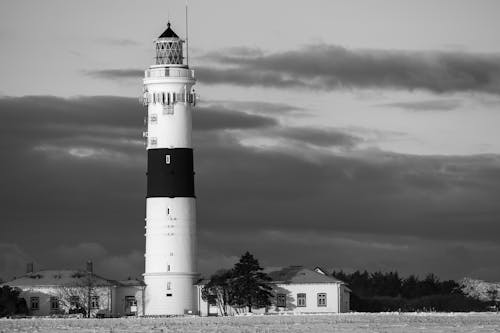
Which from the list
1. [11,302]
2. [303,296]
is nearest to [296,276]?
[303,296]

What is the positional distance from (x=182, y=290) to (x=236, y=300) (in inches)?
173

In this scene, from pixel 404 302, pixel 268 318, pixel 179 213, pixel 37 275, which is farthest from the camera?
pixel 404 302

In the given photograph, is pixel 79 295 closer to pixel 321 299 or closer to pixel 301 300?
pixel 301 300

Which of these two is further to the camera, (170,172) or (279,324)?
(170,172)

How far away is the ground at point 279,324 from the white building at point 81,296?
7498 mm

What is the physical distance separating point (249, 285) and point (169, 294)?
6.26 meters

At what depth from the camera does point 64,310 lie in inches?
5241

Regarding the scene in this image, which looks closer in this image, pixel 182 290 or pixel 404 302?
pixel 182 290

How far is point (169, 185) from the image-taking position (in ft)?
417

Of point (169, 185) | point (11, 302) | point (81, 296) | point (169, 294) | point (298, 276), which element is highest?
point (169, 185)

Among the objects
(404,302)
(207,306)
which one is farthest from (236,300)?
(404,302)

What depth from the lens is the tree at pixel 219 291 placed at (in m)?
131

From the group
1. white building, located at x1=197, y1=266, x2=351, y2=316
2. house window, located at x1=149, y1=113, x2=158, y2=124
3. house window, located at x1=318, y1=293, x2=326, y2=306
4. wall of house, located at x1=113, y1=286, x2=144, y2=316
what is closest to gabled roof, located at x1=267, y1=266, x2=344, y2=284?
white building, located at x1=197, y1=266, x2=351, y2=316

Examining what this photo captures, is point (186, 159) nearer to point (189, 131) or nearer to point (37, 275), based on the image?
point (189, 131)
